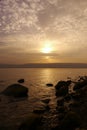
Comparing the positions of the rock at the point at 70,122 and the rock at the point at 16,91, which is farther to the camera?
the rock at the point at 16,91

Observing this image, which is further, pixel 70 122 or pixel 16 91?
pixel 16 91

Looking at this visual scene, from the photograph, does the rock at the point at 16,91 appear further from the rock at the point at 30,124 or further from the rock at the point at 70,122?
the rock at the point at 70,122

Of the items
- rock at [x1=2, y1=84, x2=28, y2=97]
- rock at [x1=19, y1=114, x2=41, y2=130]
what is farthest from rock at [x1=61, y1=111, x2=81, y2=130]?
rock at [x1=2, y1=84, x2=28, y2=97]

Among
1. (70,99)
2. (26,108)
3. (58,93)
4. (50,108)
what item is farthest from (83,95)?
(26,108)

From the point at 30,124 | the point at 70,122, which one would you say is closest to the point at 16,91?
the point at 30,124

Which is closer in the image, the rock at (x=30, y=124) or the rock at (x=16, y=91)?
the rock at (x=30, y=124)

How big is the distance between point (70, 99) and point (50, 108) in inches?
223

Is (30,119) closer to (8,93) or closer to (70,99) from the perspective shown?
(70,99)

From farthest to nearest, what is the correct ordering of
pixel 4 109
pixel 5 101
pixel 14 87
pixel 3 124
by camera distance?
pixel 14 87
pixel 5 101
pixel 4 109
pixel 3 124

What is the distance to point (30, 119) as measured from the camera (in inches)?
616

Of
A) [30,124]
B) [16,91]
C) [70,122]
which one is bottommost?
[30,124]

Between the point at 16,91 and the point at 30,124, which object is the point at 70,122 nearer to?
the point at 30,124

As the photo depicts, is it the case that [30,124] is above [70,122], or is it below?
below

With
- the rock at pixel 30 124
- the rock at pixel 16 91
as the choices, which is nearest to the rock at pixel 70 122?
the rock at pixel 30 124
